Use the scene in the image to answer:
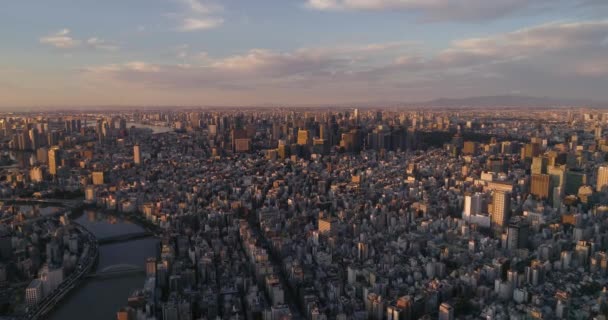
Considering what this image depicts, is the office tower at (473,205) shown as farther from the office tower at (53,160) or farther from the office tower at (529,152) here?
the office tower at (53,160)

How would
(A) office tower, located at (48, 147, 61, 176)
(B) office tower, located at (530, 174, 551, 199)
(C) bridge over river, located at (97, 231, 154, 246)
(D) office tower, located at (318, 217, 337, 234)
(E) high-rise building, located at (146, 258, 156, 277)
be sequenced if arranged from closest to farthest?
(E) high-rise building, located at (146, 258, 156, 277) → (D) office tower, located at (318, 217, 337, 234) → (C) bridge over river, located at (97, 231, 154, 246) → (B) office tower, located at (530, 174, 551, 199) → (A) office tower, located at (48, 147, 61, 176)

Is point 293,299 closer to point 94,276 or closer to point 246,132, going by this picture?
point 94,276

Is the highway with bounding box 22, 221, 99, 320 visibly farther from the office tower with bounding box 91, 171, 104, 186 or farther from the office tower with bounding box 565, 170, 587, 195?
the office tower with bounding box 565, 170, 587, 195

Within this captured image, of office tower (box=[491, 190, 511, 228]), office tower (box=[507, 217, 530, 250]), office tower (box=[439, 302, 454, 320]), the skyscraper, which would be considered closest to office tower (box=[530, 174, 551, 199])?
A: the skyscraper

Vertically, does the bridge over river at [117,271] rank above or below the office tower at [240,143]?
below

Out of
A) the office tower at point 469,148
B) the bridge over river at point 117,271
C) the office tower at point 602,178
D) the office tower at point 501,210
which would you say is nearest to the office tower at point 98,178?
the bridge over river at point 117,271

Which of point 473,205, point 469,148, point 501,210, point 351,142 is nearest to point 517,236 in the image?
point 501,210

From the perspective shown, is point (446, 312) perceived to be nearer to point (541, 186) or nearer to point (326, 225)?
point (326, 225)

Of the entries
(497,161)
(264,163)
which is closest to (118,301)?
(264,163)
